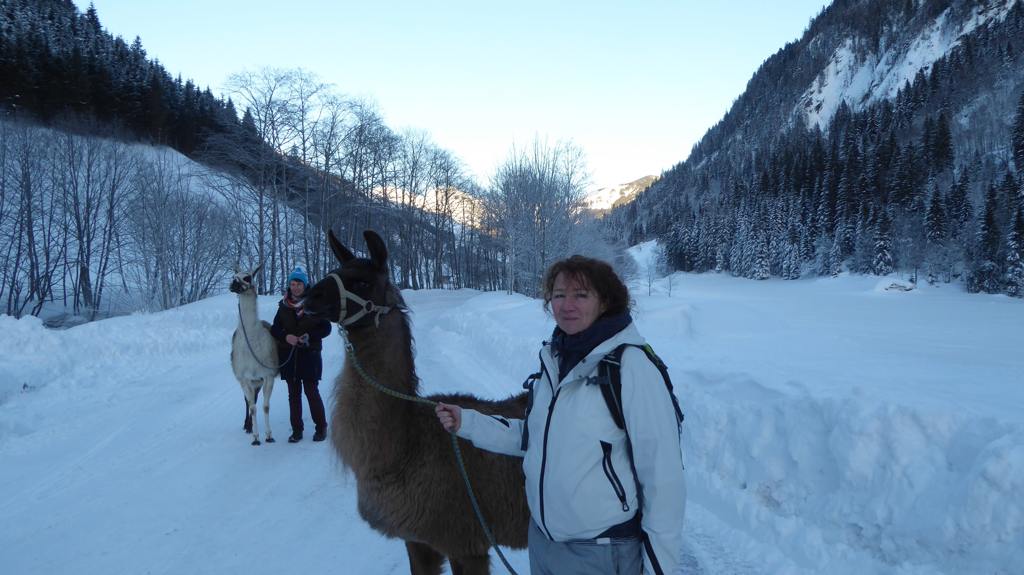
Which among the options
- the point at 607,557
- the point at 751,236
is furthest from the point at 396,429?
the point at 751,236

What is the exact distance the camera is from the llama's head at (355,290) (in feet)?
7.96

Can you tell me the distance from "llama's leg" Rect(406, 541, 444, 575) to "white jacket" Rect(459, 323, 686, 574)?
120 centimetres

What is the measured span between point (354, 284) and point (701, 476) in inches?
151

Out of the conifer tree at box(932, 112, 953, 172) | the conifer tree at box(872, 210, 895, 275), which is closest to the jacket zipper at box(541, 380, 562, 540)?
the conifer tree at box(872, 210, 895, 275)

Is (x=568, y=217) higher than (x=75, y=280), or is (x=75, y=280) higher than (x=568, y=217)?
(x=568, y=217)

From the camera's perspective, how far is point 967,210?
4025 cm

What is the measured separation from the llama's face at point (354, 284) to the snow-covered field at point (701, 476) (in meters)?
0.99

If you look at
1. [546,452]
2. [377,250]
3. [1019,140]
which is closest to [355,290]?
[377,250]

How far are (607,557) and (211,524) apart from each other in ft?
12.3

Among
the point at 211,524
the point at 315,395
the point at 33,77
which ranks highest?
the point at 33,77

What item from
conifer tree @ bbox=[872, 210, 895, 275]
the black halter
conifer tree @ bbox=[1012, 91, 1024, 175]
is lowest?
the black halter

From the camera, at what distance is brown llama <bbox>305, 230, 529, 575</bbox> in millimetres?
2393

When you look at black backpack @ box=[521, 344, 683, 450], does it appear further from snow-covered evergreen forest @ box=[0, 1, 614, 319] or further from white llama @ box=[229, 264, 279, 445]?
snow-covered evergreen forest @ box=[0, 1, 614, 319]

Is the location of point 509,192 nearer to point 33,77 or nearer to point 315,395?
point 315,395
